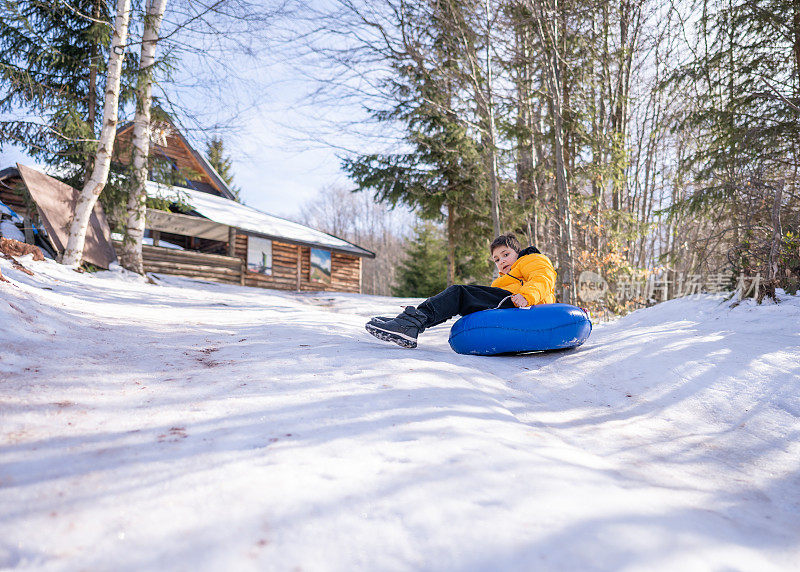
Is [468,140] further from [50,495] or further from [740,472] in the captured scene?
[50,495]

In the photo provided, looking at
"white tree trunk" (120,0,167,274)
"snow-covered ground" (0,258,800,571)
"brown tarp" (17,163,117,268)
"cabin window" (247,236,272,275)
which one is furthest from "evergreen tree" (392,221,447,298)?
"snow-covered ground" (0,258,800,571)

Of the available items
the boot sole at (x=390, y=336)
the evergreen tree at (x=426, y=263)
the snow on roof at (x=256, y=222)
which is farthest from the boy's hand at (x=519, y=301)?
the evergreen tree at (x=426, y=263)

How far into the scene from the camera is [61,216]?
345 inches

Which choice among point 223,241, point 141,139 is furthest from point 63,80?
point 223,241

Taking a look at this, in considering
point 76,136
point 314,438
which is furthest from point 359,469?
point 76,136

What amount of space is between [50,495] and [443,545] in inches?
40.8

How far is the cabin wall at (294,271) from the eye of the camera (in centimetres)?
1599

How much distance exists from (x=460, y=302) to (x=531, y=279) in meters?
0.67

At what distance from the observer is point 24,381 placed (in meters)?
1.97

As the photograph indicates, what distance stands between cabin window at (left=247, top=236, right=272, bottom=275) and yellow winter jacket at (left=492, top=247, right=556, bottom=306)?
13.4 metres

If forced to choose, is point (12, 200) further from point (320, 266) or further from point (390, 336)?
point (390, 336)

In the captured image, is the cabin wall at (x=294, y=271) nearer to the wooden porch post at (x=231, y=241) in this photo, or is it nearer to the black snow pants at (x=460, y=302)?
the wooden porch post at (x=231, y=241)

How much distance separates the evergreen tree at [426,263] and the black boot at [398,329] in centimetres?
1619

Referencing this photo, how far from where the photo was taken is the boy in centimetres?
359
